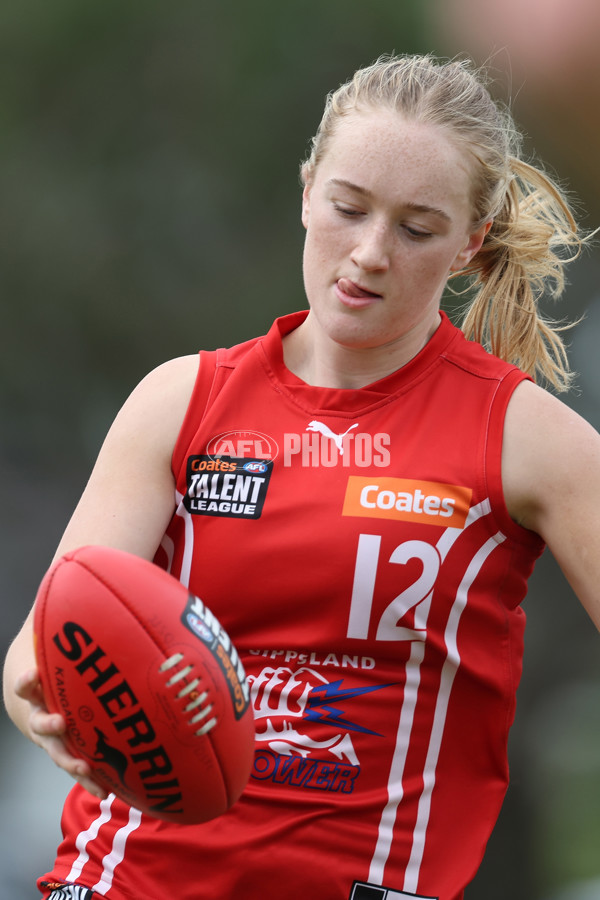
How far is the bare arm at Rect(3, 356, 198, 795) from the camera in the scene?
1.69 meters

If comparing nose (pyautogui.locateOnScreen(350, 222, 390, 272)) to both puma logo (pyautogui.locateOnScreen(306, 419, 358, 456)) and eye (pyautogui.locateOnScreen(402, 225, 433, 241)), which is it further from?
puma logo (pyautogui.locateOnScreen(306, 419, 358, 456))

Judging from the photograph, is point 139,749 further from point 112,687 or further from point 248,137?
point 248,137

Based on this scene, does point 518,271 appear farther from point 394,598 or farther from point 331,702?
point 331,702

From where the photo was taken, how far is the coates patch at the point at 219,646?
139 cm

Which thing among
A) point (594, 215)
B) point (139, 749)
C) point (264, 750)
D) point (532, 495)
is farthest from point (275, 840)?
point (594, 215)

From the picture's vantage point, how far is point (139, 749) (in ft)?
4.46

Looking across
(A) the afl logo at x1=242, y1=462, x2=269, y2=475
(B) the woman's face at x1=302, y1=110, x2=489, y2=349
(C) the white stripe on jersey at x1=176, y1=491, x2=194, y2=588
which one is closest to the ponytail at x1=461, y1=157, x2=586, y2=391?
(B) the woman's face at x1=302, y1=110, x2=489, y2=349

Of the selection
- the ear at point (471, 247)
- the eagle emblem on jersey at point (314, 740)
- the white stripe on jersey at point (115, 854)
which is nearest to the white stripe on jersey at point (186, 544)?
the eagle emblem on jersey at point (314, 740)

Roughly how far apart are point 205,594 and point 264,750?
0.81ft

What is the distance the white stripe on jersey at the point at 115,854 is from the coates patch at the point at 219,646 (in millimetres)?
353

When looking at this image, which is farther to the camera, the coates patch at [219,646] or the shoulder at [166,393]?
the shoulder at [166,393]

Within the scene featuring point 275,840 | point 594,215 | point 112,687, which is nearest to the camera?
point 112,687

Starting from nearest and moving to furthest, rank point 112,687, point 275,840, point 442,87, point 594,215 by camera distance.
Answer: point 112,687
point 275,840
point 442,87
point 594,215

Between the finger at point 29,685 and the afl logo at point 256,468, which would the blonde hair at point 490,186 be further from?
the finger at point 29,685
